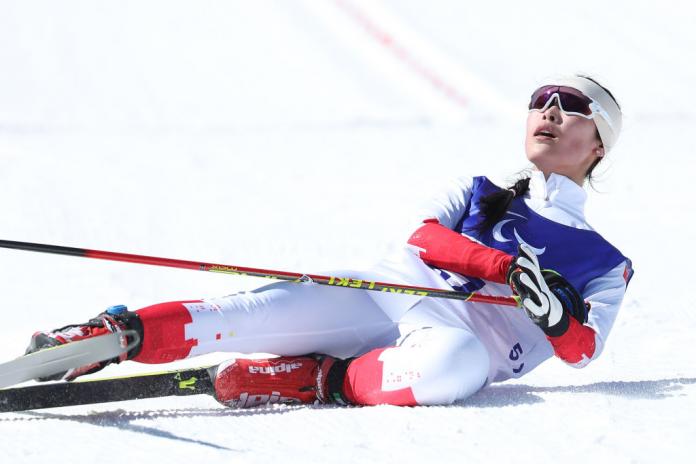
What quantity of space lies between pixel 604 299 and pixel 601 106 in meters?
0.69

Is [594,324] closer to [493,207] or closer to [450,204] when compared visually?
[493,207]

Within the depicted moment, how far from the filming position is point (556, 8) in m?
13.2

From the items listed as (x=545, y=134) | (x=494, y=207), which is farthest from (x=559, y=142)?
(x=494, y=207)

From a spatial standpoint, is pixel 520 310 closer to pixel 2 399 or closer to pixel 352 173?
pixel 2 399

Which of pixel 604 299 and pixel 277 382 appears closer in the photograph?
pixel 277 382

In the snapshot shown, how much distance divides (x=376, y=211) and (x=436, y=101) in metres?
4.93

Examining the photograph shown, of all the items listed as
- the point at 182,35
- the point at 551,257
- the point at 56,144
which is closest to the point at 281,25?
the point at 182,35

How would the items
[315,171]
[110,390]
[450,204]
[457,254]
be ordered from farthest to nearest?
[315,171], [450,204], [457,254], [110,390]

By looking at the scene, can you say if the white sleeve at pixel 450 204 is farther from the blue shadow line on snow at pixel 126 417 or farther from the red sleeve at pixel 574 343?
the blue shadow line on snow at pixel 126 417

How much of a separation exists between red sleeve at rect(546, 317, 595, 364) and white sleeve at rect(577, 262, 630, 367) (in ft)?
0.13

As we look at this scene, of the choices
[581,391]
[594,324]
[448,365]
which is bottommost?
[581,391]

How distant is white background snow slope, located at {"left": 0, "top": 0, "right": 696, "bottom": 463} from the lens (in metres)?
2.32

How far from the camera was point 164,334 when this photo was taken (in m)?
2.54

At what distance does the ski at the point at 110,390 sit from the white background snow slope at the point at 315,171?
4cm
